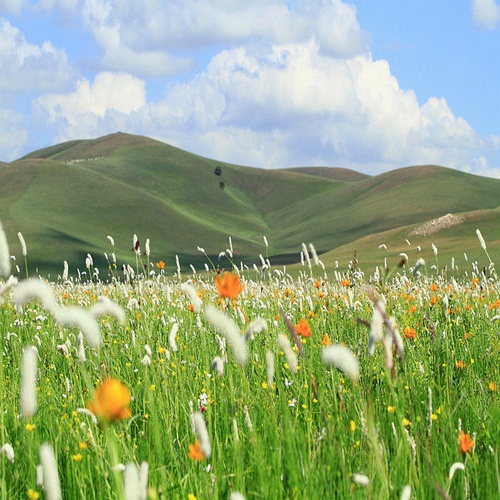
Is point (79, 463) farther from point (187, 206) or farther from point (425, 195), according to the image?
point (187, 206)

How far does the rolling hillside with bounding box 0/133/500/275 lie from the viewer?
260ft

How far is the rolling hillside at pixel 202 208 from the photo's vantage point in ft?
260

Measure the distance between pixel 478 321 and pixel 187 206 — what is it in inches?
5433

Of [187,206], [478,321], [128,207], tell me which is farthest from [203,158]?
[478,321]

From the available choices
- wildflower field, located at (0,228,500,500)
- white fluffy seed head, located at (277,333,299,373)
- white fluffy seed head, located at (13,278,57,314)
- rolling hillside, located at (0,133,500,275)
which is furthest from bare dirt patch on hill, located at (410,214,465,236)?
white fluffy seed head, located at (13,278,57,314)

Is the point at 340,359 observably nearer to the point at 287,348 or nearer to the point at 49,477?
the point at 287,348

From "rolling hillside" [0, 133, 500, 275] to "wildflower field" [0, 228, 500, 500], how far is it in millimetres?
Answer: 36887

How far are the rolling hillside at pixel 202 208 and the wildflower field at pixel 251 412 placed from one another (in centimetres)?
3689

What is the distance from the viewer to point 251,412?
3811mm

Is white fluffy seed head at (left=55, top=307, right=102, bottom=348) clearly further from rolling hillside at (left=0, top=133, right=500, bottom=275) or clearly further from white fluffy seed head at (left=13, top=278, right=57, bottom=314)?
rolling hillside at (left=0, top=133, right=500, bottom=275)

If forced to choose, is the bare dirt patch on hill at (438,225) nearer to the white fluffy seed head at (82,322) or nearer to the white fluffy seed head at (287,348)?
the white fluffy seed head at (287,348)

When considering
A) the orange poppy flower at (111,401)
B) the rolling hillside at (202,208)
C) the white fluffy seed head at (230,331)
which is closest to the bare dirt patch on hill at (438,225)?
the rolling hillside at (202,208)

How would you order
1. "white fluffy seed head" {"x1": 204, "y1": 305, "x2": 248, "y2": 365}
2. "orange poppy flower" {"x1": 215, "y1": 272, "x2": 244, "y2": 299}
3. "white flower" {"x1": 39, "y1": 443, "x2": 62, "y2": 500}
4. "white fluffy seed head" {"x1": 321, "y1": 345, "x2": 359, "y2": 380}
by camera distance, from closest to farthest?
"white flower" {"x1": 39, "y1": 443, "x2": 62, "y2": 500}, "white fluffy seed head" {"x1": 321, "y1": 345, "x2": 359, "y2": 380}, "white fluffy seed head" {"x1": 204, "y1": 305, "x2": 248, "y2": 365}, "orange poppy flower" {"x1": 215, "y1": 272, "x2": 244, "y2": 299}

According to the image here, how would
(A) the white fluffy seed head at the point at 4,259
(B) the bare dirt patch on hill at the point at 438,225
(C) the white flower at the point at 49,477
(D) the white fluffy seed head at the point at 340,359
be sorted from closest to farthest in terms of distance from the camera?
(C) the white flower at the point at 49,477
(D) the white fluffy seed head at the point at 340,359
(A) the white fluffy seed head at the point at 4,259
(B) the bare dirt patch on hill at the point at 438,225
